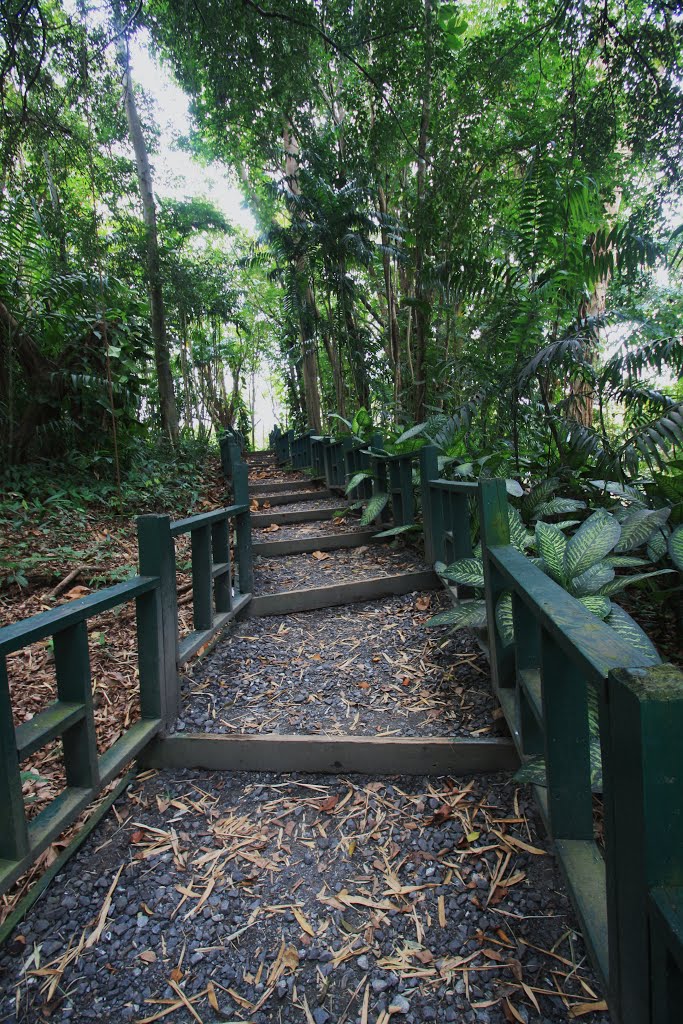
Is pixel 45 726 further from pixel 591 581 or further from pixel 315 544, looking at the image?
pixel 315 544

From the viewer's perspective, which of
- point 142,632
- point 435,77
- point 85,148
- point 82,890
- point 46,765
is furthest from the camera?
point 435,77

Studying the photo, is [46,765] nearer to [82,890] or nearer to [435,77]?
[82,890]

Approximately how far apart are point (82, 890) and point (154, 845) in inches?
8.4

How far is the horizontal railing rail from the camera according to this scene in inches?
46.8

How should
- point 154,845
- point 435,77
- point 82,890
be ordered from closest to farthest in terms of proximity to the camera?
point 82,890 < point 154,845 < point 435,77

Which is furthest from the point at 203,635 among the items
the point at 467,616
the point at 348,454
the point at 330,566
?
the point at 348,454

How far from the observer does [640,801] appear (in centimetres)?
62

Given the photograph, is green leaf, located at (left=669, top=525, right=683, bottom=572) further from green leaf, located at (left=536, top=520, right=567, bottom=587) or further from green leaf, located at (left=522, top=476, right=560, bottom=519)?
green leaf, located at (left=522, top=476, right=560, bottom=519)

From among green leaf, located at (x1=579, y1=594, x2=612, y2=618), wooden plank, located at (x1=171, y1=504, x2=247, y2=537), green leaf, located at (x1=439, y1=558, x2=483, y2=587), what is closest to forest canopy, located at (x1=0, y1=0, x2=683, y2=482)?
green leaf, located at (x1=439, y1=558, x2=483, y2=587)

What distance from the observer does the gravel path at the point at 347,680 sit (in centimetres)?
211

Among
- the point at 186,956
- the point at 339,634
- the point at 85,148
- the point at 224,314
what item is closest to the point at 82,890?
the point at 186,956

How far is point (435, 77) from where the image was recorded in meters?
5.05

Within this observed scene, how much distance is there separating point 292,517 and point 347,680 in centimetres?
279

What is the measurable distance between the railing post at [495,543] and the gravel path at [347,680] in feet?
0.65
